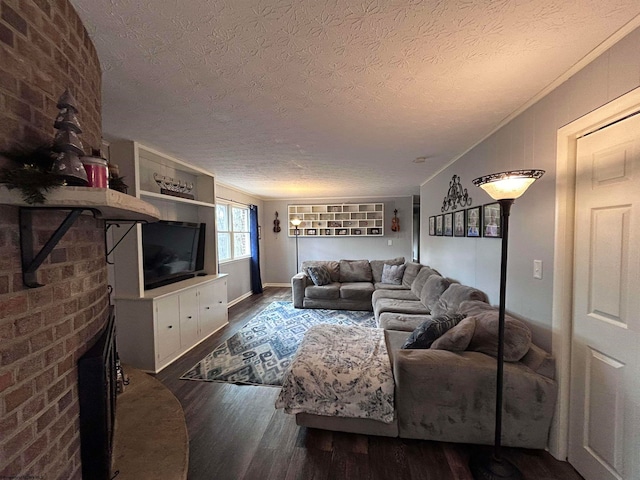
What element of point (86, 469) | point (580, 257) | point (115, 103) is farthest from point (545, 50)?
point (86, 469)

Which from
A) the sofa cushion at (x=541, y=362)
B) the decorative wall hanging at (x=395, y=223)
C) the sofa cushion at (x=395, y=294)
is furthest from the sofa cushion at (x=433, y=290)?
the decorative wall hanging at (x=395, y=223)

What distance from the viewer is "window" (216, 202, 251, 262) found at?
200 inches

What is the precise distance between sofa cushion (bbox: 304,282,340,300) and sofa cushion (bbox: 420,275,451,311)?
5.29 feet

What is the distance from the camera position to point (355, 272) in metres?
5.52

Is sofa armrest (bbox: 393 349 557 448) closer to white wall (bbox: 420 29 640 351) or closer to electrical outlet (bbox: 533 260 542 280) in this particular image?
white wall (bbox: 420 29 640 351)

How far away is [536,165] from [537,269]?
27.8 inches

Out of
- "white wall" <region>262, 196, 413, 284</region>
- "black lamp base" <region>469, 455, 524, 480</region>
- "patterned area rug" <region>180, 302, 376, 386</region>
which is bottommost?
"patterned area rug" <region>180, 302, 376, 386</region>

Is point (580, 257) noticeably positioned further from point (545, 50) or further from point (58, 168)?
point (58, 168)

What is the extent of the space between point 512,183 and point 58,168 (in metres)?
1.88

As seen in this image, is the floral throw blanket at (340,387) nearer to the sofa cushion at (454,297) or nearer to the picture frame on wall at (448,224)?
the sofa cushion at (454,297)

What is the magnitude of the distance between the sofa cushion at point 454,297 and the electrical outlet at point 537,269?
75 cm

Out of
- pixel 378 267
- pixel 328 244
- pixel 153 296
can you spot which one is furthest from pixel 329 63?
pixel 328 244

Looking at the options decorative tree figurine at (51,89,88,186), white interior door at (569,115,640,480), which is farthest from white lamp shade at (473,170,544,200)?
decorative tree figurine at (51,89,88,186)

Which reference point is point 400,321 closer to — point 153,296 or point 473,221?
point 473,221
